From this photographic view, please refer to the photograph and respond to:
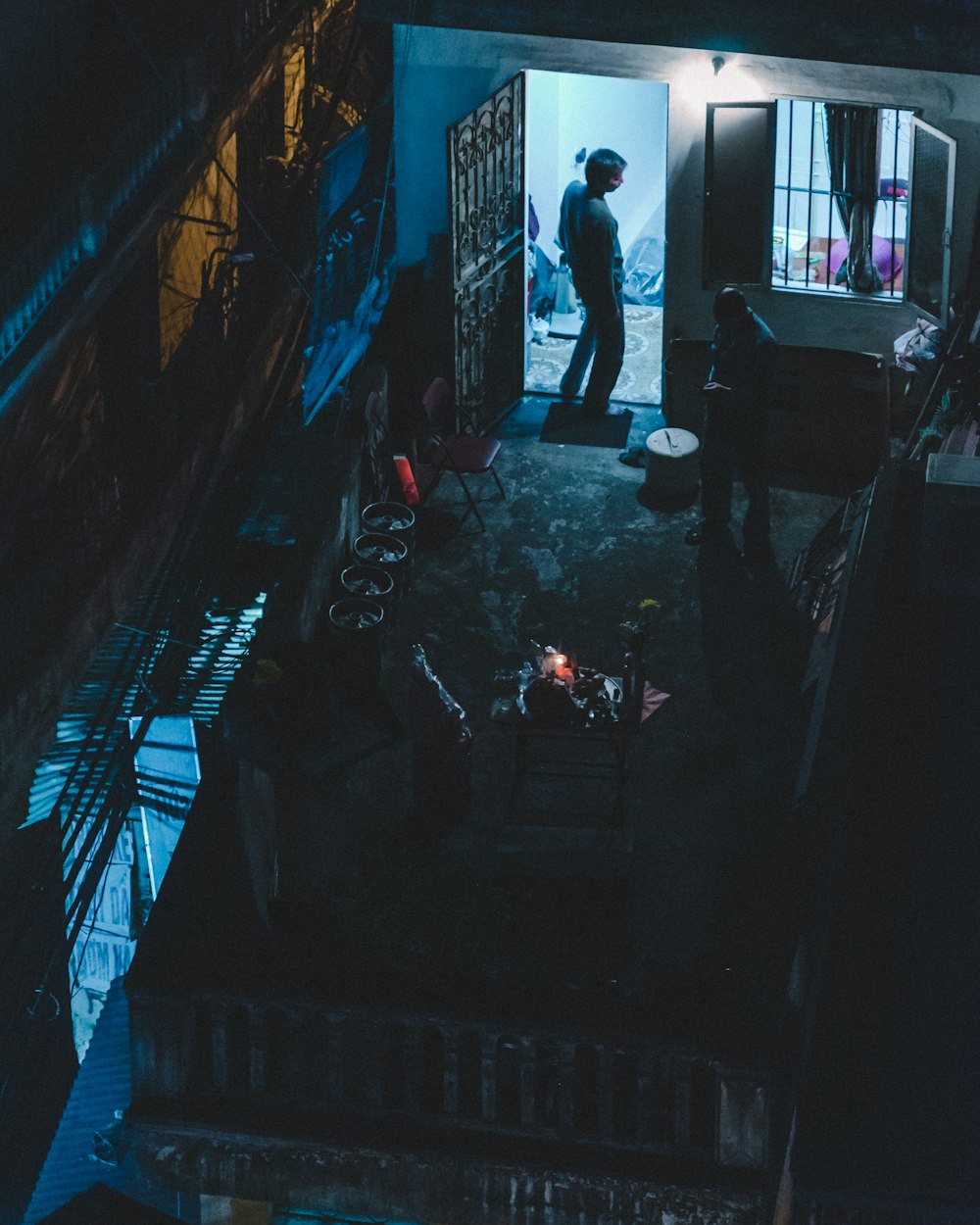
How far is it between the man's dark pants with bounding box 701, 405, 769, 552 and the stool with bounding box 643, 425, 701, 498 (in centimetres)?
58

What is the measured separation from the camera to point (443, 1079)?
10.2m

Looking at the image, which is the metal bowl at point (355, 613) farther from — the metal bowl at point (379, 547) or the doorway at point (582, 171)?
the doorway at point (582, 171)

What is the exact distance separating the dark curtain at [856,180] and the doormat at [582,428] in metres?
2.39

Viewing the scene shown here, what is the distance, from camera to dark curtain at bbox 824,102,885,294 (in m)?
15.6

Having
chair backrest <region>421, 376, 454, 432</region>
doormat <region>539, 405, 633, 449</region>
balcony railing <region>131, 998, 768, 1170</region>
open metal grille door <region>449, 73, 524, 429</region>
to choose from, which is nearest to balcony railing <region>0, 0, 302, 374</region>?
open metal grille door <region>449, 73, 524, 429</region>

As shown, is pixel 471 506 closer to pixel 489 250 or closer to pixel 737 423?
pixel 737 423

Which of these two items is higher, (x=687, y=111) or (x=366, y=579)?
(x=687, y=111)

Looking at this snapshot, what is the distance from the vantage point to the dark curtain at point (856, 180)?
51.2ft

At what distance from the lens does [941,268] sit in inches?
603

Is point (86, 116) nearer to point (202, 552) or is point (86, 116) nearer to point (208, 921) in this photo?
point (202, 552)

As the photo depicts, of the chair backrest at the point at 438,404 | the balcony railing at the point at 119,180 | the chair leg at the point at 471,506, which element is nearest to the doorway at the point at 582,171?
the chair backrest at the point at 438,404

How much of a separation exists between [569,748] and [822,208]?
7111 millimetres

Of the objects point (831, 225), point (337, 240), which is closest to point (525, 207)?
point (337, 240)

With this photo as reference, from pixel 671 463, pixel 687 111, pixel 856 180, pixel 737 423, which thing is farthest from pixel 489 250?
pixel 856 180
